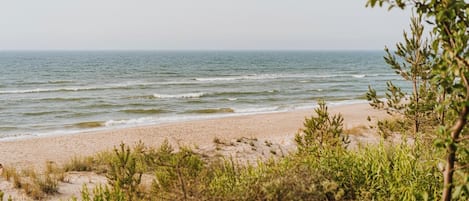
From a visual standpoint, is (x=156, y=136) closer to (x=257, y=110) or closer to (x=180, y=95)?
(x=257, y=110)

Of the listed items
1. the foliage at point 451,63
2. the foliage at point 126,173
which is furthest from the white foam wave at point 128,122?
the foliage at point 451,63

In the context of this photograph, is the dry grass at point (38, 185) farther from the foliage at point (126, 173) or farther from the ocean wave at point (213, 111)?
the ocean wave at point (213, 111)

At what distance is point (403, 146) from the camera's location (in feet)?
20.5

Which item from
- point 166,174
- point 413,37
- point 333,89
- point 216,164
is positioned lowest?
point 333,89

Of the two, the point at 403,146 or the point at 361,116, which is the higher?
the point at 403,146

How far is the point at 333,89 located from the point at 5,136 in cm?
3280

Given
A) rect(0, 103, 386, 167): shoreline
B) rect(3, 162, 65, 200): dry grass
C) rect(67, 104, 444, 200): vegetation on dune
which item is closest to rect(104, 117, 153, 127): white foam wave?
rect(0, 103, 386, 167): shoreline

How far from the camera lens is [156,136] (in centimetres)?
2170

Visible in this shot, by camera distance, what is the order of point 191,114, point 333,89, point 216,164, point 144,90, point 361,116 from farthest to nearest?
point 333,89, point 144,90, point 191,114, point 361,116, point 216,164

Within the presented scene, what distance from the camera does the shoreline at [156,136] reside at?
17.9m

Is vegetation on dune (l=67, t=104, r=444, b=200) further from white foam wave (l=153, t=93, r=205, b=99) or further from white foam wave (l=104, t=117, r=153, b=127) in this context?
white foam wave (l=153, t=93, r=205, b=99)

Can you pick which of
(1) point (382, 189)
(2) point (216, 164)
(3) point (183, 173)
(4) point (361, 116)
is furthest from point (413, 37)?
(4) point (361, 116)

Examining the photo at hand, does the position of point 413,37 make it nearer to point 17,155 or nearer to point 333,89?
point 17,155

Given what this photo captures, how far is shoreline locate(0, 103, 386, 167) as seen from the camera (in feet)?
58.7
